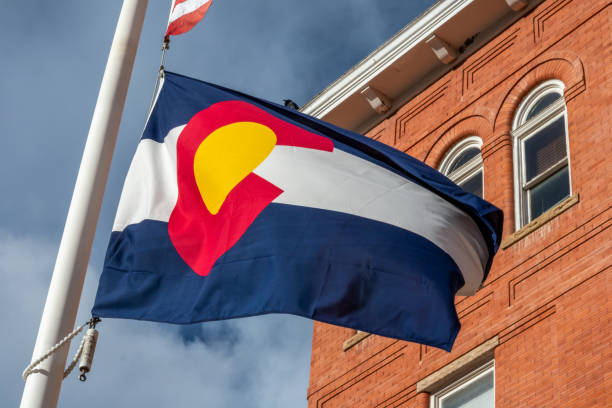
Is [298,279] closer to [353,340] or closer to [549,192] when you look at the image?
[549,192]

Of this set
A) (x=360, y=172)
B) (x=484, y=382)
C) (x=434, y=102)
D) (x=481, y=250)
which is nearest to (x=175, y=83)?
(x=360, y=172)

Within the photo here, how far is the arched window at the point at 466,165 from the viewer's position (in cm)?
1711

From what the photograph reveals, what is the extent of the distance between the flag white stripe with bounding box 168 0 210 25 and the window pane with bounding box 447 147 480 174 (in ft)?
24.7

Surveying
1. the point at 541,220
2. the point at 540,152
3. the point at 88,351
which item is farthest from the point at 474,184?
the point at 88,351

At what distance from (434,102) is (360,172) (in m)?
8.56

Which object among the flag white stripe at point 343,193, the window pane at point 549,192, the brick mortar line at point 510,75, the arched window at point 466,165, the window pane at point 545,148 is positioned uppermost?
the brick mortar line at point 510,75

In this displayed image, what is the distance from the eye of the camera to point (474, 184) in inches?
675

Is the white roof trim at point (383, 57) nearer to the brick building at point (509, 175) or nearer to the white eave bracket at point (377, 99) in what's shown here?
the brick building at point (509, 175)

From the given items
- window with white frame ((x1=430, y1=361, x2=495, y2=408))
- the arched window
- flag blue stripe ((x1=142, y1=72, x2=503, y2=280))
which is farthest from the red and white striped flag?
the arched window

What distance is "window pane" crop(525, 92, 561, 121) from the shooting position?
54.1 ft

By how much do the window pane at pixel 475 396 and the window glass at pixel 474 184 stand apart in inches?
132

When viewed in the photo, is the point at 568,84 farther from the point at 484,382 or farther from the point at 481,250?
the point at 481,250

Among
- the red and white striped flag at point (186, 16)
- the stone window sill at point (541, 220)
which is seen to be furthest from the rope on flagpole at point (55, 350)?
the stone window sill at point (541, 220)

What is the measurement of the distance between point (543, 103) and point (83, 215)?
9586 mm
